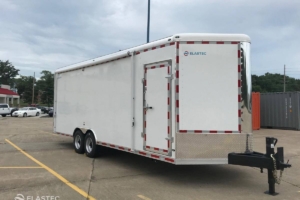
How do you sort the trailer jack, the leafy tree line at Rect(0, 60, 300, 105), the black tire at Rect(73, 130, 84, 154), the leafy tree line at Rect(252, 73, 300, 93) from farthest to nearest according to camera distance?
the leafy tree line at Rect(0, 60, 300, 105), the leafy tree line at Rect(252, 73, 300, 93), the black tire at Rect(73, 130, 84, 154), the trailer jack

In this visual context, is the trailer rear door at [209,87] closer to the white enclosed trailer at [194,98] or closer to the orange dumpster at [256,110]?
the white enclosed trailer at [194,98]

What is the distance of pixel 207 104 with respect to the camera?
19.6 feet

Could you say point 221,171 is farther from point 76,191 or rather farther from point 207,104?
point 76,191

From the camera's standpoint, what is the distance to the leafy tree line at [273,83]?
61.5m

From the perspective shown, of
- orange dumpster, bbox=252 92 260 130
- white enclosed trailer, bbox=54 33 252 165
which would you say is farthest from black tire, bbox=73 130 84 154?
orange dumpster, bbox=252 92 260 130

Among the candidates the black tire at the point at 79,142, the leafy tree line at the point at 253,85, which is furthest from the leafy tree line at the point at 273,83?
the black tire at the point at 79,142

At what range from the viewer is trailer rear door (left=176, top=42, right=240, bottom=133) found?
19.5 feet

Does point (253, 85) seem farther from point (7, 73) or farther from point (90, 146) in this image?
point (7, 73)

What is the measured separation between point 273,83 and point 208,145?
65.5 m

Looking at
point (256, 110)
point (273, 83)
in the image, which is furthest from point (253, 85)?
point (256, 110)

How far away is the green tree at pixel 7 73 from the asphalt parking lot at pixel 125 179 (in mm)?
123894

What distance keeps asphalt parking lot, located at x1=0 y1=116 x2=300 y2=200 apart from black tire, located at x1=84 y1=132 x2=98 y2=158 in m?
0.20

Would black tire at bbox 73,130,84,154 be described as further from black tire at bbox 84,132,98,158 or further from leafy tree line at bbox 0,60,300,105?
leafy tree line at bbox 0,60,300,105

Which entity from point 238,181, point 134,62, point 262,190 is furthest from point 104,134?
point 262,190
